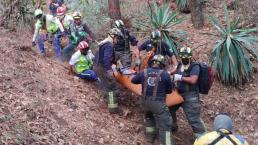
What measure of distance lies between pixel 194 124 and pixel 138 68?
7.15ft

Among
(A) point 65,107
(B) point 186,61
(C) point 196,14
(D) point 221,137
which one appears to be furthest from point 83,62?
(C) point 196,14

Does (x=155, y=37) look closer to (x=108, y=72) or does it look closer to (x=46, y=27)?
(x=108, y=72)

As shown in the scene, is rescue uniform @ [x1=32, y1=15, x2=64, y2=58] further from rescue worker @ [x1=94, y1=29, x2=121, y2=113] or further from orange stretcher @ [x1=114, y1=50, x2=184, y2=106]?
orange stretcher @ [x1=114, y1=50, x2=184, y2=106]

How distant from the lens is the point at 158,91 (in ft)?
27.3

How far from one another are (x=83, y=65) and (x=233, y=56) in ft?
12.9

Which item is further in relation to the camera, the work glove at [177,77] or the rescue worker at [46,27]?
the rescue worker at [46,27]

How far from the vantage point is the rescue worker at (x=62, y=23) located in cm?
1194

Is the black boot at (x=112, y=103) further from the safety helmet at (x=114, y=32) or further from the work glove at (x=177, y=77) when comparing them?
the work glove at (x=177, y=77)

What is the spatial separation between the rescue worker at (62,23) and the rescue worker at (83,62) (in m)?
1.79

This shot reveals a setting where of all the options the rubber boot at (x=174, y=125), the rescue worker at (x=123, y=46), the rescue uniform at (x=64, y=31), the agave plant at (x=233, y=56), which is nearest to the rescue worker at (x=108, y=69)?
the rescue worker at (x=123, y=46)

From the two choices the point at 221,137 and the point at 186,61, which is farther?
the point at 186,61

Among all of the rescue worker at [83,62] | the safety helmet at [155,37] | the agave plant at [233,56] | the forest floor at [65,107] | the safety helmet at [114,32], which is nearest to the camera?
the forest floor at [65,107]

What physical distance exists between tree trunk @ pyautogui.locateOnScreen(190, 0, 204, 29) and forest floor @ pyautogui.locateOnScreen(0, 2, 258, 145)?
131 inches

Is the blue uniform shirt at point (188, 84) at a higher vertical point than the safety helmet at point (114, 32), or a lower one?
lower
